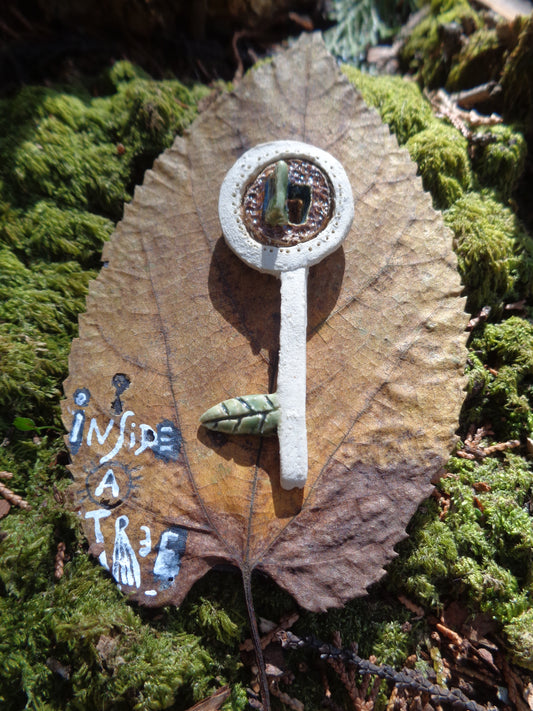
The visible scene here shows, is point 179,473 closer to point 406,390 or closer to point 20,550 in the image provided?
point 20,550

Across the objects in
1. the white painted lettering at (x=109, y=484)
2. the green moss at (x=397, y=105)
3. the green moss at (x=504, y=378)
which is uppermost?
the green moss at (x=397, y=105)

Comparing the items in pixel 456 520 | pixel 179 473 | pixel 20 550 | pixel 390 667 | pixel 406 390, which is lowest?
pixel 390 667

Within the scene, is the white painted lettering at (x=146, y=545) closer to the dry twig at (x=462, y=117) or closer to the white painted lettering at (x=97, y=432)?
the white painted lettering at (x=97, y=432)

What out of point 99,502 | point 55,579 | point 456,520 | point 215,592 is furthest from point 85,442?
point 456,520

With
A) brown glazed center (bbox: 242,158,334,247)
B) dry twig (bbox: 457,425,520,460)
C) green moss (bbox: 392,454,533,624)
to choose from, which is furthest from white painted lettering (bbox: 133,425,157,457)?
dry twig (bbox: 457,425,520,460)

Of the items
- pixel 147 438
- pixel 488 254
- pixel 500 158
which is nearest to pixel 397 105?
pixel 500 158

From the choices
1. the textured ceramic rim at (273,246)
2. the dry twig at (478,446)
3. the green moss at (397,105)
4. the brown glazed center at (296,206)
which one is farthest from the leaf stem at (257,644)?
the green moss at (397,105)
